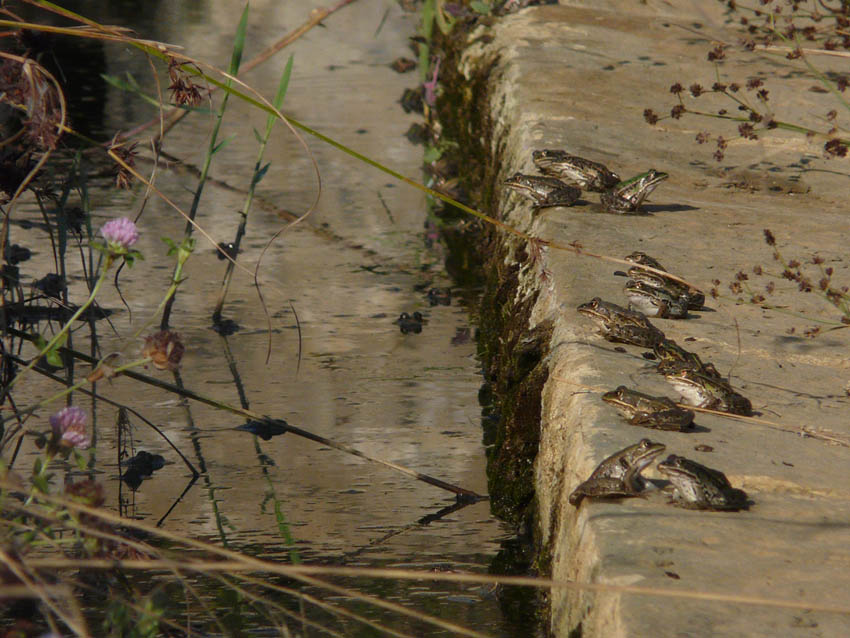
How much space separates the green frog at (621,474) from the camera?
7.95 ft

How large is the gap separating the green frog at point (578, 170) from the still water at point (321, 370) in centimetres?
74

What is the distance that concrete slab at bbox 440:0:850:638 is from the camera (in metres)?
2.19

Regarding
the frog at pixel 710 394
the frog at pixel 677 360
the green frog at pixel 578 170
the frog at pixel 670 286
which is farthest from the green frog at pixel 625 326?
the green frog at pixel 578 170

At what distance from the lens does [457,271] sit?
17.9ft

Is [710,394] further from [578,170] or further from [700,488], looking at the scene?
[578,170]

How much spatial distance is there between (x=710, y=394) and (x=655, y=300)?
563 mm

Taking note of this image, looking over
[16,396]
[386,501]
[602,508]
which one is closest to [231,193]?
[16,396]

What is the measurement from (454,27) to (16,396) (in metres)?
4.43

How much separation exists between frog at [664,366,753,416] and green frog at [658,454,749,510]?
0.41 metres

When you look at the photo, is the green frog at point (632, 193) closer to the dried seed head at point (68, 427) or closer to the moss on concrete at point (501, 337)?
the moss on concrete at point (501, 337)

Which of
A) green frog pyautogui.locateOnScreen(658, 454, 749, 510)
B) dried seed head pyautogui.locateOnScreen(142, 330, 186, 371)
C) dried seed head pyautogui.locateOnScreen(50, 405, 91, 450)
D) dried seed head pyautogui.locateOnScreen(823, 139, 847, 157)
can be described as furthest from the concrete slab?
dried seed head pyautogui.locateOnScreen(50, 405, 91, 450)

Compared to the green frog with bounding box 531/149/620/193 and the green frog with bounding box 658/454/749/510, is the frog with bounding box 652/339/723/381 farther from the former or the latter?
the green frog with bounding box 531/149/620/193

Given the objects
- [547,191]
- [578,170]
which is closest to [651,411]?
[547,191]

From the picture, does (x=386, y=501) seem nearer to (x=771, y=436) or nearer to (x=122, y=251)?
(x=771, y=436)
